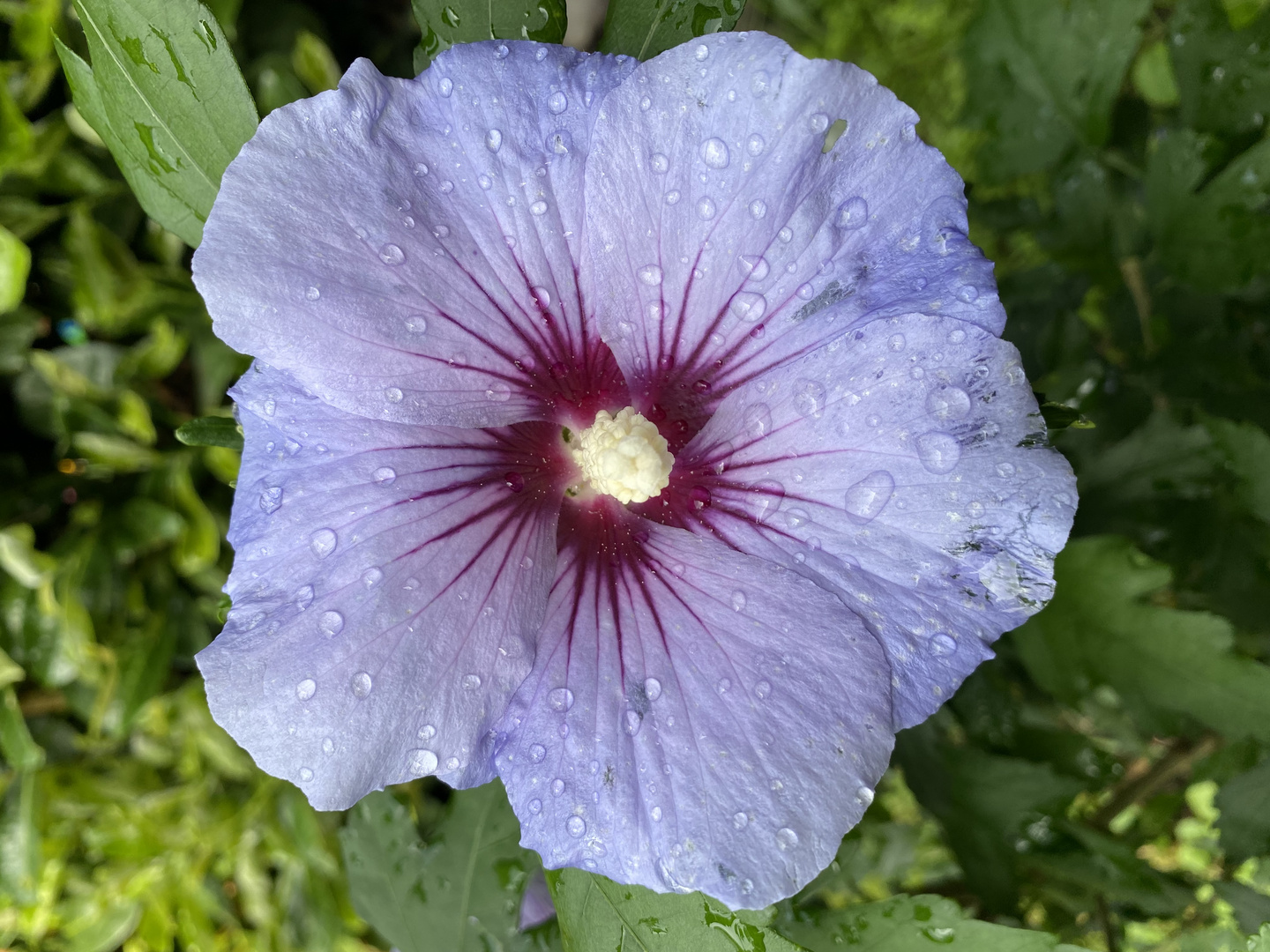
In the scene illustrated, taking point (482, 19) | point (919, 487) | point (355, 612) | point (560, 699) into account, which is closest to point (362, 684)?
point (355, 612)

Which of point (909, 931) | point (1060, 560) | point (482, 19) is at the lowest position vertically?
point (909, 931)

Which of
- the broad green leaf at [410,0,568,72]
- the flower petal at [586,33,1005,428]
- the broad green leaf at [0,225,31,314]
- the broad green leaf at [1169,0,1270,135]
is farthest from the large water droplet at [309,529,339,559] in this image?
the broad green leaf at [1169,0,1270,135]

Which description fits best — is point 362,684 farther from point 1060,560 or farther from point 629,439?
point 1060,560

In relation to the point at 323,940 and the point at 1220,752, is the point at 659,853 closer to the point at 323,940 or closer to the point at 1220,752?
the point at 1220,752

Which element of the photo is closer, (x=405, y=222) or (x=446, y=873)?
(x=405, y=222)

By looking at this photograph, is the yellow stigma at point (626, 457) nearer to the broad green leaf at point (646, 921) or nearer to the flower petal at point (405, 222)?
the flower petal at point (405, 222)

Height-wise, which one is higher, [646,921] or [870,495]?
[870,495]

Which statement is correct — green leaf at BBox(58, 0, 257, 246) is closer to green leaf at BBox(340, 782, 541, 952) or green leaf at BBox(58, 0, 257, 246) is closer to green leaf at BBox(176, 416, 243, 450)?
green leaf at BBox(176, 416, 243, 450)

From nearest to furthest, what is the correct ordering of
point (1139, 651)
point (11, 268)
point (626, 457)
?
1. point (626, 457)
2. point (1139, 651)
3. point (11, 268)

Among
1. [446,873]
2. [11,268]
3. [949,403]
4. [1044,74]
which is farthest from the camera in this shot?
[11,268]
